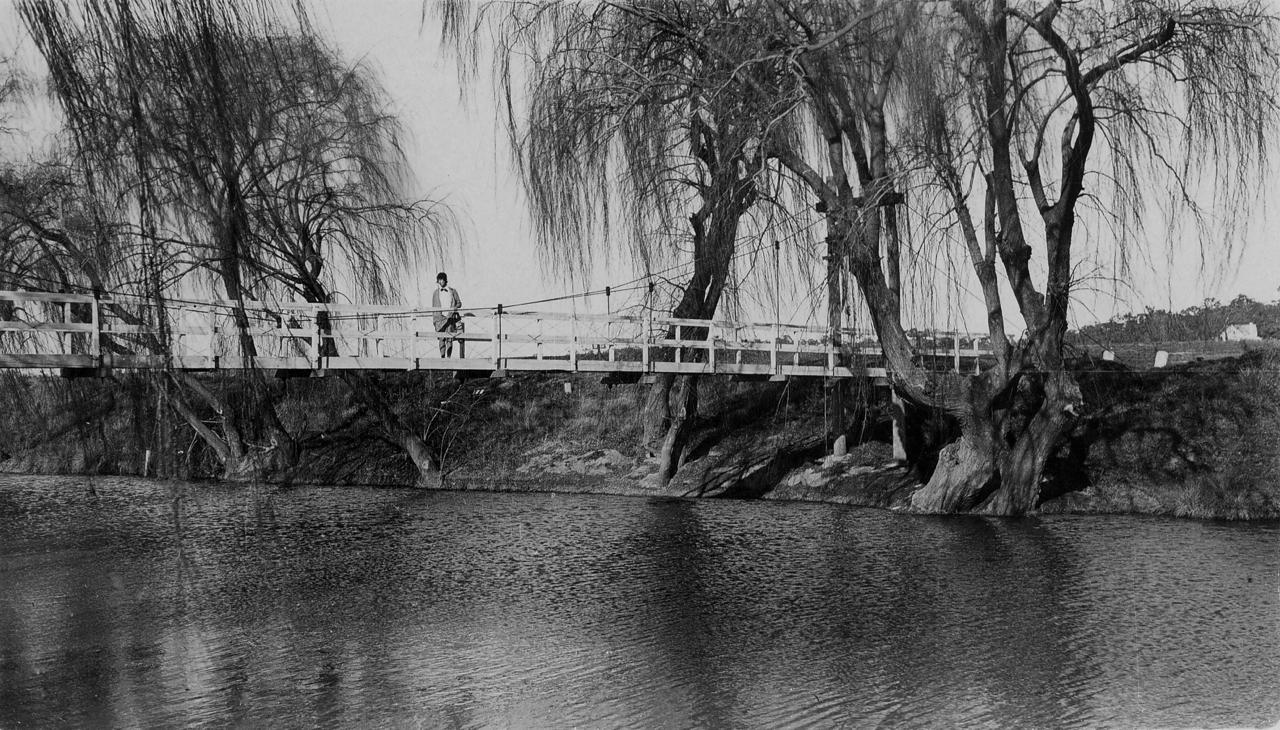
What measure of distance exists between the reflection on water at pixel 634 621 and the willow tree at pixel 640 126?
3.30 metres

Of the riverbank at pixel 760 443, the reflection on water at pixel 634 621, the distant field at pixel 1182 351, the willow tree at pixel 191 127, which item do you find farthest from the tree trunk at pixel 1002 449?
the willow tree at pixel 191 127

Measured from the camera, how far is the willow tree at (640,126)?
9914 millimetres

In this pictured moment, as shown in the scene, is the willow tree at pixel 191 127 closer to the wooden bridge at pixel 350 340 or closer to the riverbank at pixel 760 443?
the wooden bridge at pixel 350 340

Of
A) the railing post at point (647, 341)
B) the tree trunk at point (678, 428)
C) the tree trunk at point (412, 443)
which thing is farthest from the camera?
the tree trunk at point (412, 443)

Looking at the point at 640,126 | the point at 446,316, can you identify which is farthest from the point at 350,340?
the point at 640,126

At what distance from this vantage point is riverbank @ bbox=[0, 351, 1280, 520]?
46.8 ft

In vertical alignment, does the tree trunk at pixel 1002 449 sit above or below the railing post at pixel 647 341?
below

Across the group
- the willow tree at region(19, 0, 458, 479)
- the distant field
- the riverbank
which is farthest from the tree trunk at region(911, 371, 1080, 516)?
the willow tree at region(19, 0, 458, 479)

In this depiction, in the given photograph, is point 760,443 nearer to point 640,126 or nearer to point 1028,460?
point 1028,460

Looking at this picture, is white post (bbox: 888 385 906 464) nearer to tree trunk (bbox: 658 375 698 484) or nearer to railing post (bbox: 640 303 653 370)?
tree trunk (bbox: 658 375 698 484)

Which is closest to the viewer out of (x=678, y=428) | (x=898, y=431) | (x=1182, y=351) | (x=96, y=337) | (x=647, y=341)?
(x=96, y=337)

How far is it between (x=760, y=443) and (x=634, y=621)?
9.82m

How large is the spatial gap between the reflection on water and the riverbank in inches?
57.4

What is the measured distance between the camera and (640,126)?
1012 cm
